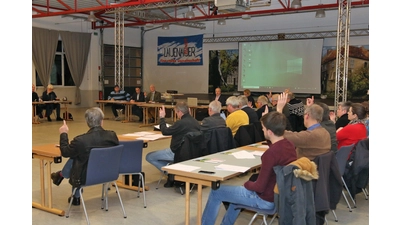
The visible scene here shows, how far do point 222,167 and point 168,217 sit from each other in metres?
1.00

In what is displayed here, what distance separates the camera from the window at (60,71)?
625 inches

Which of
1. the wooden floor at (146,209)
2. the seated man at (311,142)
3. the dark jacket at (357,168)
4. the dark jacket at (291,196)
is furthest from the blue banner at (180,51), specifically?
the dark jacket at (291,196)

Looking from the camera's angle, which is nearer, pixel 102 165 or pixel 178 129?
pixel 102 165

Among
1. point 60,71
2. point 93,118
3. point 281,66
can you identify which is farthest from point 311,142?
point 60,71

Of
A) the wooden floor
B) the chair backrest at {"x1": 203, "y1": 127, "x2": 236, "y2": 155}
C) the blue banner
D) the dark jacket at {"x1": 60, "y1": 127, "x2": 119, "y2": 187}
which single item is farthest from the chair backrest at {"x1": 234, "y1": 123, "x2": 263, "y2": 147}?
the blue banner

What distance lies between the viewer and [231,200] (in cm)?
315

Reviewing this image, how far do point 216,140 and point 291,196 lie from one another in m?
2.05

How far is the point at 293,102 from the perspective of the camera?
298 inches

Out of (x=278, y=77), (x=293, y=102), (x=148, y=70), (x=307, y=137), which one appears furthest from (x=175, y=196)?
(x=148, y=70)

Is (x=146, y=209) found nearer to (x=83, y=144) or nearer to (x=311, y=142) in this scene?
(x=83, y=144)

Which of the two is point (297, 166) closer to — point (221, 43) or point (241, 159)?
point (241, 159)

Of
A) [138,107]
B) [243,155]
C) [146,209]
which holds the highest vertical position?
[138,107]

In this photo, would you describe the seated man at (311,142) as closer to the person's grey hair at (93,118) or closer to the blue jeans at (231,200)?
the blue jeans at (231,200)

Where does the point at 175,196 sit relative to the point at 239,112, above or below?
below
